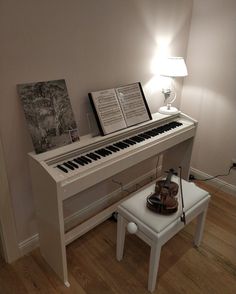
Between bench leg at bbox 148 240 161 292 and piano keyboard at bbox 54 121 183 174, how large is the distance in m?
0.60

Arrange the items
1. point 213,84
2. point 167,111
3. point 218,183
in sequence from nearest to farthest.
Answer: point 167,111
point 213,84
point 218,183

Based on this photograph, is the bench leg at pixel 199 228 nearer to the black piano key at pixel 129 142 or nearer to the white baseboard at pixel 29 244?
the black piano key at pixel 129 142

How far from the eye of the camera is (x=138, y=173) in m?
2.60

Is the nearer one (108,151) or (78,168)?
(78,168)

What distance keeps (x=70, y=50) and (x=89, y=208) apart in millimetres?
1281

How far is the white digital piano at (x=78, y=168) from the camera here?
145 cm

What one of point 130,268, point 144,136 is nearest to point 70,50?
point 144,136

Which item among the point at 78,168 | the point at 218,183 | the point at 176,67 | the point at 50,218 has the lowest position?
the point at 218,183

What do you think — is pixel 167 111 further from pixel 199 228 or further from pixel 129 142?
pixel 199 228

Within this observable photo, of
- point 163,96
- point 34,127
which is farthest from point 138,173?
point 34,127

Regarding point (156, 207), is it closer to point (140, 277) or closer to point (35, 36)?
point (140, 277)

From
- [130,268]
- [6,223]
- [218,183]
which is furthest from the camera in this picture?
[218,183]

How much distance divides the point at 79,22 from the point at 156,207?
4.16ft

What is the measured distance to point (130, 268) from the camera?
1803 mm
